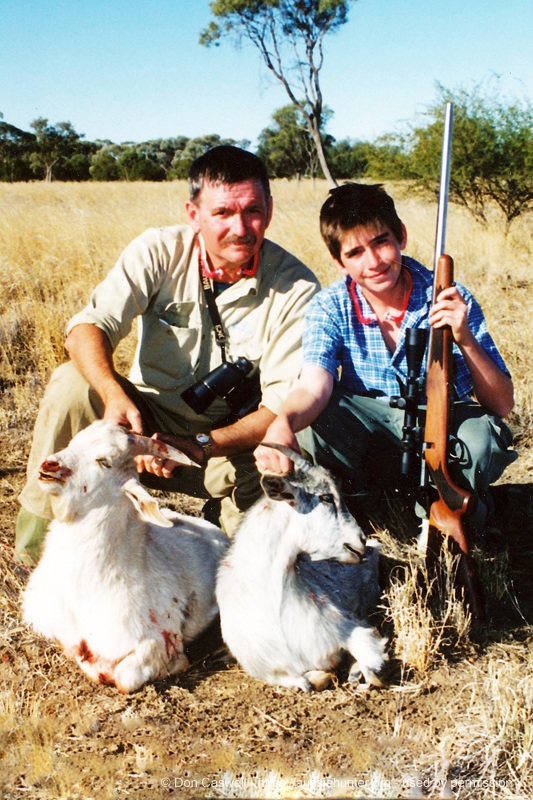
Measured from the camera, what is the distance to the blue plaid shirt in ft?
14.8

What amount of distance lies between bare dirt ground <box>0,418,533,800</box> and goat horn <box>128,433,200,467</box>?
1025mm

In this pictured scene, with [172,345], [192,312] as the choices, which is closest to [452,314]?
[192,312]

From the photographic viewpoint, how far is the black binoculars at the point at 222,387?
180 inches

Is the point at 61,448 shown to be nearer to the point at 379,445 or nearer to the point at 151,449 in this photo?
the point at 151,449

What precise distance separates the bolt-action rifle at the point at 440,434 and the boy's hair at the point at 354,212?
314 mm

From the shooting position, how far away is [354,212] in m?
4.39

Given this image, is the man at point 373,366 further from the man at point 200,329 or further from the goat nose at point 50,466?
the goat nose at point 50,466

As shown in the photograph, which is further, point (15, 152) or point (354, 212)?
point (15, 152)

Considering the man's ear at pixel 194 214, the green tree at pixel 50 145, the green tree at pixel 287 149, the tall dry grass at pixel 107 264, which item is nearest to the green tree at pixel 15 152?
the green tree at pixel 50 145

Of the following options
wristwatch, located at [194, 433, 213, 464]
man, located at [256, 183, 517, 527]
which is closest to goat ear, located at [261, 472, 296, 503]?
man, located at [256, 183, 517, 527]

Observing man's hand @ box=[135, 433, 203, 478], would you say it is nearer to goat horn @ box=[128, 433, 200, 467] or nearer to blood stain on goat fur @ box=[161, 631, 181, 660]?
goat horn @ box=[128, 433, 200, 467]

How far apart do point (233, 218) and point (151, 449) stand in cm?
174

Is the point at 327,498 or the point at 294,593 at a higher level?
the point at 327,498

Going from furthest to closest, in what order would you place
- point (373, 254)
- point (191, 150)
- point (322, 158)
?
point (191, 150), point (322, 158), point (373, 254)
